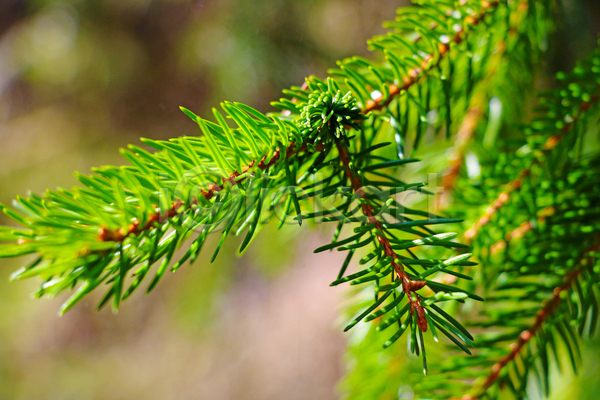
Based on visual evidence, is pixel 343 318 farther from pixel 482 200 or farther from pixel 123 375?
pixel 123 375

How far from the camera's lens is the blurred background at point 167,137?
0.65m

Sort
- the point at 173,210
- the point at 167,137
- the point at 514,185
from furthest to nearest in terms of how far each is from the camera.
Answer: the point at 167,137 → the point at 514,185 → the point at 173,210

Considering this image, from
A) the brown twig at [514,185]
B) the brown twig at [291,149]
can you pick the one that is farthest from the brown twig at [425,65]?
the brown twig at [514,185]

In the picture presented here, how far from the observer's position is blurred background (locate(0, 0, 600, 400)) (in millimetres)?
651

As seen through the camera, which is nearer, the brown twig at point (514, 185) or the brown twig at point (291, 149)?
the brown twig at point (291, 149)

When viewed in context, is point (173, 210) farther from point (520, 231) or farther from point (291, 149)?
point (520, 231)

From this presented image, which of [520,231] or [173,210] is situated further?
[520,231]

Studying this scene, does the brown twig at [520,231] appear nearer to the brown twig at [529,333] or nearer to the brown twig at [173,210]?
the brown twig at [529,333]

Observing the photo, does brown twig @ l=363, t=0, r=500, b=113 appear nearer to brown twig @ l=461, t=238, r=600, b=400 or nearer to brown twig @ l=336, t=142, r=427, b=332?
brown twig @ l=336, t=142, r=427, b=332

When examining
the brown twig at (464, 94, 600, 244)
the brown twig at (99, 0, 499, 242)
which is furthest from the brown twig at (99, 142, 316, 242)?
the brown twig at (464, 94, 600, 244)

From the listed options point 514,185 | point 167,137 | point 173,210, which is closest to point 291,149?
point 173,210

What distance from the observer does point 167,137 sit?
0.84m

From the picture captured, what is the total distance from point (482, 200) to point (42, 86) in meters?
1.03

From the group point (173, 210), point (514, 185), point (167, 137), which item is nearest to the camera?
point (173, 210)
